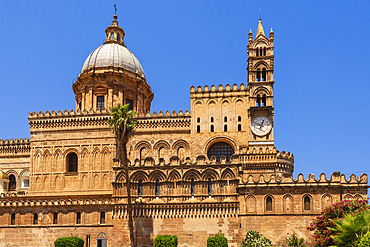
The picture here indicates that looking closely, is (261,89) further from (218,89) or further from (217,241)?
(217,241)

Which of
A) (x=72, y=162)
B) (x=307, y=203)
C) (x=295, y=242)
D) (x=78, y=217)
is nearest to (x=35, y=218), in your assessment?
(x=78, y=217)

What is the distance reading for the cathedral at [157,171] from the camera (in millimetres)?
44031

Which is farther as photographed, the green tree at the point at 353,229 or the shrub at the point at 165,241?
the shrub at the point at 165,241

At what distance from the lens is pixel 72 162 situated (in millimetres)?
56719

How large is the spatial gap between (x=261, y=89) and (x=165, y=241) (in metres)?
20.4

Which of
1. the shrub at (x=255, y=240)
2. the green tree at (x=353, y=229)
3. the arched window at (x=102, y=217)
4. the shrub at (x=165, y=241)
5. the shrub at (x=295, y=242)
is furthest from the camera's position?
the arched window at (x=102, y=217)

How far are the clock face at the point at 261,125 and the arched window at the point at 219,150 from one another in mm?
3467

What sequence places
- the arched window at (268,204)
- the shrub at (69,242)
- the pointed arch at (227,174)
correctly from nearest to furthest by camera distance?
the arched window at (268,204)
the shrub at (69,242)
the pointed arch at (227,174)

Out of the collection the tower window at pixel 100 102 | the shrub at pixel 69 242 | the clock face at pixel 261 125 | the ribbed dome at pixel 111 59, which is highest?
the ribbed dome at pixel 111 59

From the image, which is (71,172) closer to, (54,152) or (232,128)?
(54,152)

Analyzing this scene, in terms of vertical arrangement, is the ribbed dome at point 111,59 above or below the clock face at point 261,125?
above

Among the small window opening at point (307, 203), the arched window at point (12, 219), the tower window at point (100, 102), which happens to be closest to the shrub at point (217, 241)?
the small window opening at point (307, 203)

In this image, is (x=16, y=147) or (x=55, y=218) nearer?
(x=55, y=218)

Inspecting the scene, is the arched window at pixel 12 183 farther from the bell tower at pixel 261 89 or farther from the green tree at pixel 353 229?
the green tree at pixel 353 229
